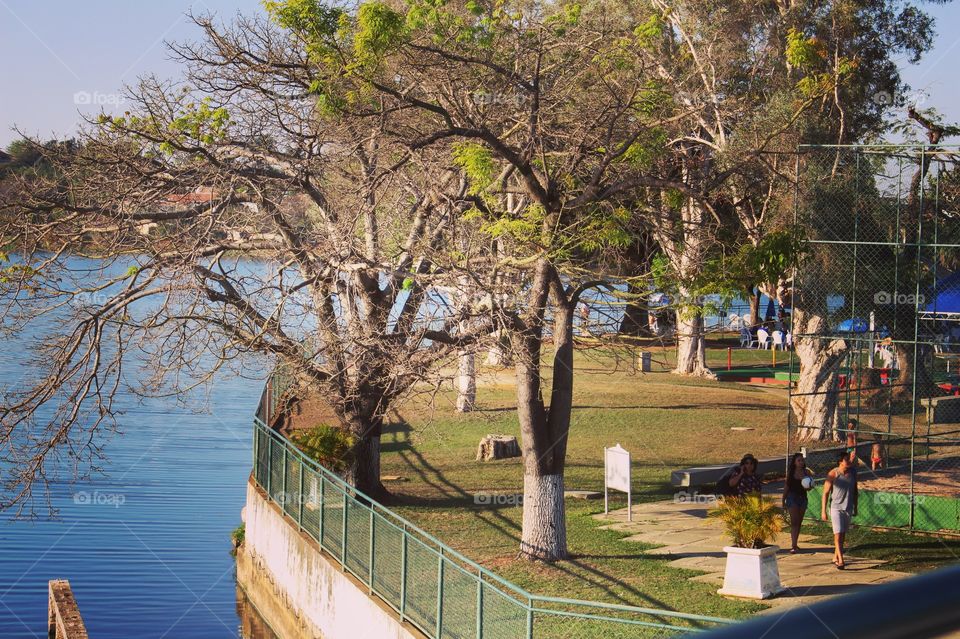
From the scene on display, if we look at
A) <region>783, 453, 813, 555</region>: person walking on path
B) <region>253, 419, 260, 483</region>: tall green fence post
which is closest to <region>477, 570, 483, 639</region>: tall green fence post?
<region>783, 453, 813, 555</region>: person walking on path

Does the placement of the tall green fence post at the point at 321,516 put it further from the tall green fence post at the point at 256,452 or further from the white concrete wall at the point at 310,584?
the tall green fence post at the point at 256,452

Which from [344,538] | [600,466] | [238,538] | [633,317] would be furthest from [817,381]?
[344,538]

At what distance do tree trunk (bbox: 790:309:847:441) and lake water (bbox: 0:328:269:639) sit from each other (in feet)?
48.9

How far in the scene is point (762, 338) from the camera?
50.5 metres

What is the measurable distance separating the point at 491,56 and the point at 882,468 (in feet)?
42.1

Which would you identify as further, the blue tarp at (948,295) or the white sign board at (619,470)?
the blue tarp at (948,295)

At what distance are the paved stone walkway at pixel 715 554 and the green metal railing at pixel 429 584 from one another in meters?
2.63

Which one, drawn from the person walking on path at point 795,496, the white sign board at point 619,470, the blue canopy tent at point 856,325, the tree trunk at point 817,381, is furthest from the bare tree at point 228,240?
the tree trunk at point 817,381

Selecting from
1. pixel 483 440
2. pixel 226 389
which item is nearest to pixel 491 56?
pixel 483 440

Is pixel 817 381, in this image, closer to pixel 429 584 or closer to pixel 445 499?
pixel 445 499

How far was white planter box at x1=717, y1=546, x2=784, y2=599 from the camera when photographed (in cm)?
1398

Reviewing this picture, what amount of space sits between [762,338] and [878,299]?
26.1 m

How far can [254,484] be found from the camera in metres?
22.2

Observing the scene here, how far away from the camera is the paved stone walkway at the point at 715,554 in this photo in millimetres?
14656
